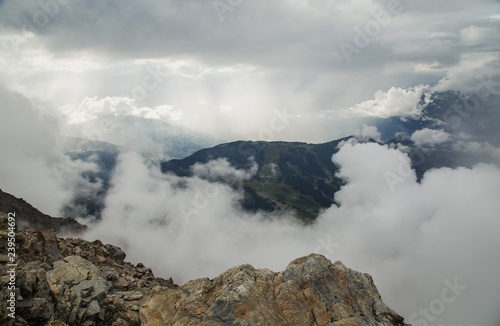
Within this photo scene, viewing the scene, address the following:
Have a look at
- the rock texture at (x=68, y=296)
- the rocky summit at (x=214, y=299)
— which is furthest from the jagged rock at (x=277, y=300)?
the rock texture at (x=68, y=296)

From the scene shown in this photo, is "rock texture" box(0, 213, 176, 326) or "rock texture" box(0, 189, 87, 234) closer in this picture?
"rock texture" box(0, 213, 176, 326)

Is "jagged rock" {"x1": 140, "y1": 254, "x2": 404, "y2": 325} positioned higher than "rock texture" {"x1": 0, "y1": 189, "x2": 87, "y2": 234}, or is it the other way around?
"rock texture" {"x1": 0, "y1": 189, "x2": 87, "y2": 234}

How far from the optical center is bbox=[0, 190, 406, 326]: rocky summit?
31.5 metres

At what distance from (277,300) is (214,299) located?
23.2 feet

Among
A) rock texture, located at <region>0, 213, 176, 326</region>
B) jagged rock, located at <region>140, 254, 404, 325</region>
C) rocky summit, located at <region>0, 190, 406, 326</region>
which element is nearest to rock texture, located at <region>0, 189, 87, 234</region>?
rock texture, located at <region>0, 213, 176, 326</region>

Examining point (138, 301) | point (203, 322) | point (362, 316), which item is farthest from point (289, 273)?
point (138, 301)

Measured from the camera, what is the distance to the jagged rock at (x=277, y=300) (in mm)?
32000

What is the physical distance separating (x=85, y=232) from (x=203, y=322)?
600ft

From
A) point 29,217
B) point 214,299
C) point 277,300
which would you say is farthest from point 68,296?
point 29,217

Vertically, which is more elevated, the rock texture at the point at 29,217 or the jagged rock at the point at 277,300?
the rock texture at the point at 29,217

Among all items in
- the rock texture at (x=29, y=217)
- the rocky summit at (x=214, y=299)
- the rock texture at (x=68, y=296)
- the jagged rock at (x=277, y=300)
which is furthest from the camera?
the rock texture at (x=29, y=217)

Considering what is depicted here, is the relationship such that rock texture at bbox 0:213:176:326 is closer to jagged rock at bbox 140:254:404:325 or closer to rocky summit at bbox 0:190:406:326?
rocky summit at bbox 0:190:406:326

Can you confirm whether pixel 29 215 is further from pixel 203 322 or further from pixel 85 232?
pixel 203 322

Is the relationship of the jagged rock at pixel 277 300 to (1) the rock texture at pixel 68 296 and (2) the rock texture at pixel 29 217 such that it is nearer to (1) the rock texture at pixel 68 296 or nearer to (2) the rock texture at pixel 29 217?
(1) the rock texture at pixel 68 296
